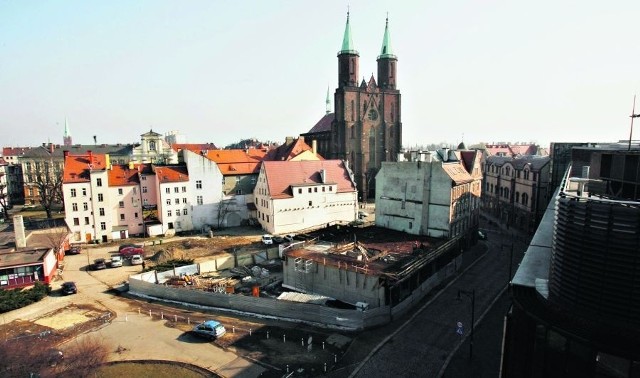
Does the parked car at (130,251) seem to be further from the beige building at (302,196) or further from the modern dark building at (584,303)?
the modern dark building at (584,303)

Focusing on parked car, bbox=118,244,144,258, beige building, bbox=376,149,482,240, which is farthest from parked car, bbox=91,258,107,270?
beige building, bbox=376,149,482,240

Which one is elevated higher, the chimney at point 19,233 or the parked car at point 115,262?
the chimney at point 19,233

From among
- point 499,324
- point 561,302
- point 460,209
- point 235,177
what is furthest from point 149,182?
point 561,302

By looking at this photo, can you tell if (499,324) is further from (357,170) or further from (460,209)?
(357,170)

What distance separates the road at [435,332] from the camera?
78.7 ft

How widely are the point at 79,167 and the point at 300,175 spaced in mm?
→ 31872

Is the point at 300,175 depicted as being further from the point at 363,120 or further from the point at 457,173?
the point at 363,120

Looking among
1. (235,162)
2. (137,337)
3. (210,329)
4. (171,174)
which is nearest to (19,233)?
(171,174)

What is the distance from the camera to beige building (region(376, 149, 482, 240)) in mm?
43125

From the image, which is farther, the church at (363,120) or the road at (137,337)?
the church at (363,120)

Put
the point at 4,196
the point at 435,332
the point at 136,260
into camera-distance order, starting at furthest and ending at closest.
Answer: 1. the point at 4,196
2. the point at 136,260
3. the point at 435,332

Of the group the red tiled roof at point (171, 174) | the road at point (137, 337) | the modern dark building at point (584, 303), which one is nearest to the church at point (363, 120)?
the red tiled roof at point (171, 174)

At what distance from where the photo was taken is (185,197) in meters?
59.2

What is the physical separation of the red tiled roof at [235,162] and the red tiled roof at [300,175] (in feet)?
30.4
